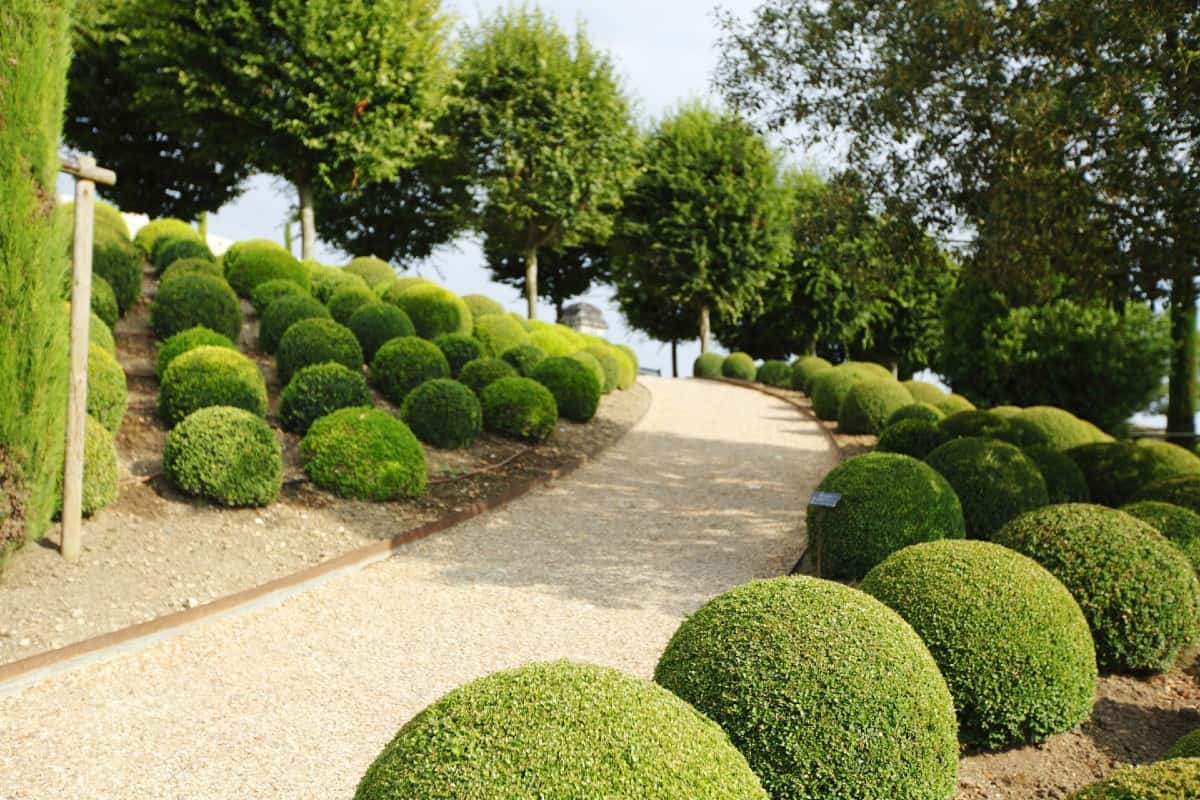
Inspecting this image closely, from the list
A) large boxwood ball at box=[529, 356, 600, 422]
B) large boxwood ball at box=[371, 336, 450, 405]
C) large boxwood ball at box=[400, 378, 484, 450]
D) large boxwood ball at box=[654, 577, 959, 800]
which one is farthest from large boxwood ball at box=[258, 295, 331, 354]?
large boxwood ball at box=[654, 577, 959, 800]

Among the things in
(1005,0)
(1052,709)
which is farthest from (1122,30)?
(1052,709)

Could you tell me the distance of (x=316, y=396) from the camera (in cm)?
1041

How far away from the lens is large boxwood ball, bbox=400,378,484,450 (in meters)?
11.3

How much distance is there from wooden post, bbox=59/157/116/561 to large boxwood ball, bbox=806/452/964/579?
5.60 meters

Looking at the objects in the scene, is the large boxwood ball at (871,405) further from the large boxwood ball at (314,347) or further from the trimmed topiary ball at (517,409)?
the large boxwood ball at (314,347)

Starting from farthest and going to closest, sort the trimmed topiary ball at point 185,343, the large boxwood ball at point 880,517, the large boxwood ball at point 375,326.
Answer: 1. the large boxwood ball at point 375,326
2. the trimmed topiary ball at point 185,343
3. the large boxwood ball at point 880,517

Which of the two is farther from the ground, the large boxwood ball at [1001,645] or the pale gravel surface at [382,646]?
the large boxwood ball at [1001,645]

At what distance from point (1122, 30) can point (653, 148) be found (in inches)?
920

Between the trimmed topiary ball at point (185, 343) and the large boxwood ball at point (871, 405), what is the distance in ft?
31.8

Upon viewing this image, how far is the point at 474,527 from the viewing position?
372 inches

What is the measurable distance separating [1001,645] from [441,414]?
7.81 m

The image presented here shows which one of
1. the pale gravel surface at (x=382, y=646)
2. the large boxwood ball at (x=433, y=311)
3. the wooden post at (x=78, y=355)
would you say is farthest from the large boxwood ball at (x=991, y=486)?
the large boxwood ball at (x=433, y=311)

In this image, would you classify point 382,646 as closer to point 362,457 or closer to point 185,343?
point 362,457

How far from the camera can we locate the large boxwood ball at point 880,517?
6980 mm
